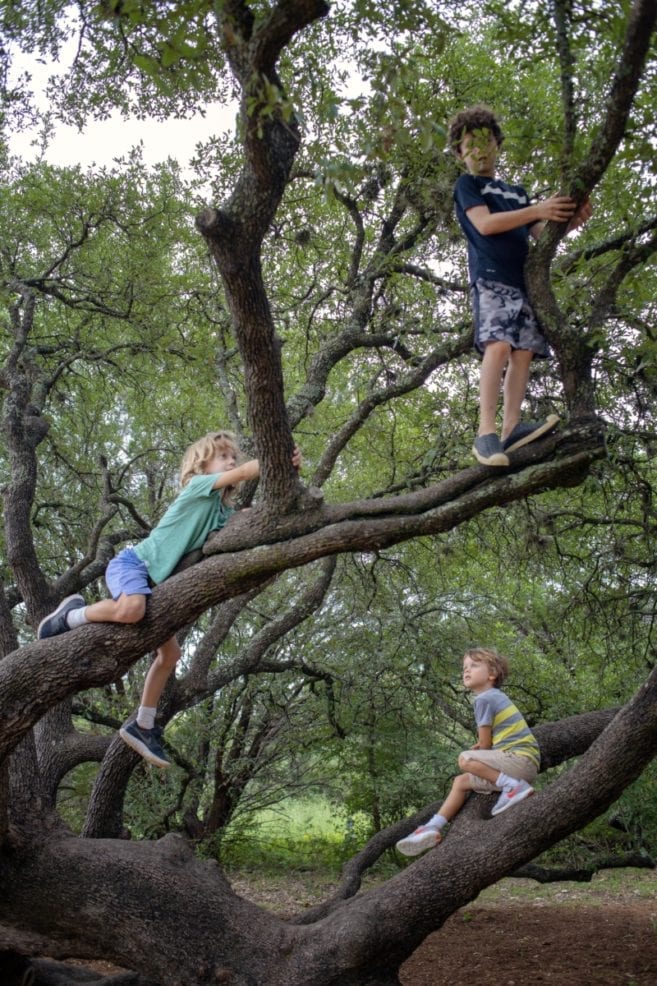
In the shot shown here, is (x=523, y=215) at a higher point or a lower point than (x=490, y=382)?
higher

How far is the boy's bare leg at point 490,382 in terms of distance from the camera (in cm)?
382

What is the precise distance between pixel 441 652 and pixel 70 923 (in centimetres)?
530

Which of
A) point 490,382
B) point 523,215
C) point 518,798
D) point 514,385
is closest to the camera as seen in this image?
point 523,215

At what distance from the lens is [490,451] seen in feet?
12.4

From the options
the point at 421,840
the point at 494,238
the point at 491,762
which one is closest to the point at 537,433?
the point at 494,238

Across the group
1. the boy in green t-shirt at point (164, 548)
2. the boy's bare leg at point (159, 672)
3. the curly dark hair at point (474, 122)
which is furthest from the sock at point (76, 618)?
the curly dark hair at point (474, 122)

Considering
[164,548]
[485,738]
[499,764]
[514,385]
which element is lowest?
[499,764]

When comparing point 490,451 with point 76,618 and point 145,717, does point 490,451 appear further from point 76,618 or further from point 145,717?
point 145,717

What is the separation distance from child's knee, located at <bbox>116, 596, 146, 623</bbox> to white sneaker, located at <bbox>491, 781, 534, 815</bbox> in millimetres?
2162

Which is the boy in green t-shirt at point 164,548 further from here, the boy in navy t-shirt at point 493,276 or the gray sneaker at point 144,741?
the boy in navy t-shirt at point 493,276

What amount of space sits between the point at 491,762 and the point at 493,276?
2.52 m

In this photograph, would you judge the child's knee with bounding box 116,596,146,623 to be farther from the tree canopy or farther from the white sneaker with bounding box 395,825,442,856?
the white sneaker with bounding box 395,825,442,856

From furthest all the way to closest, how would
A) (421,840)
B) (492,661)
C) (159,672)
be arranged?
(492,661), (159,672), (421,840)

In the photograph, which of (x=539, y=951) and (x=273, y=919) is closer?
(x=273, y=919)
